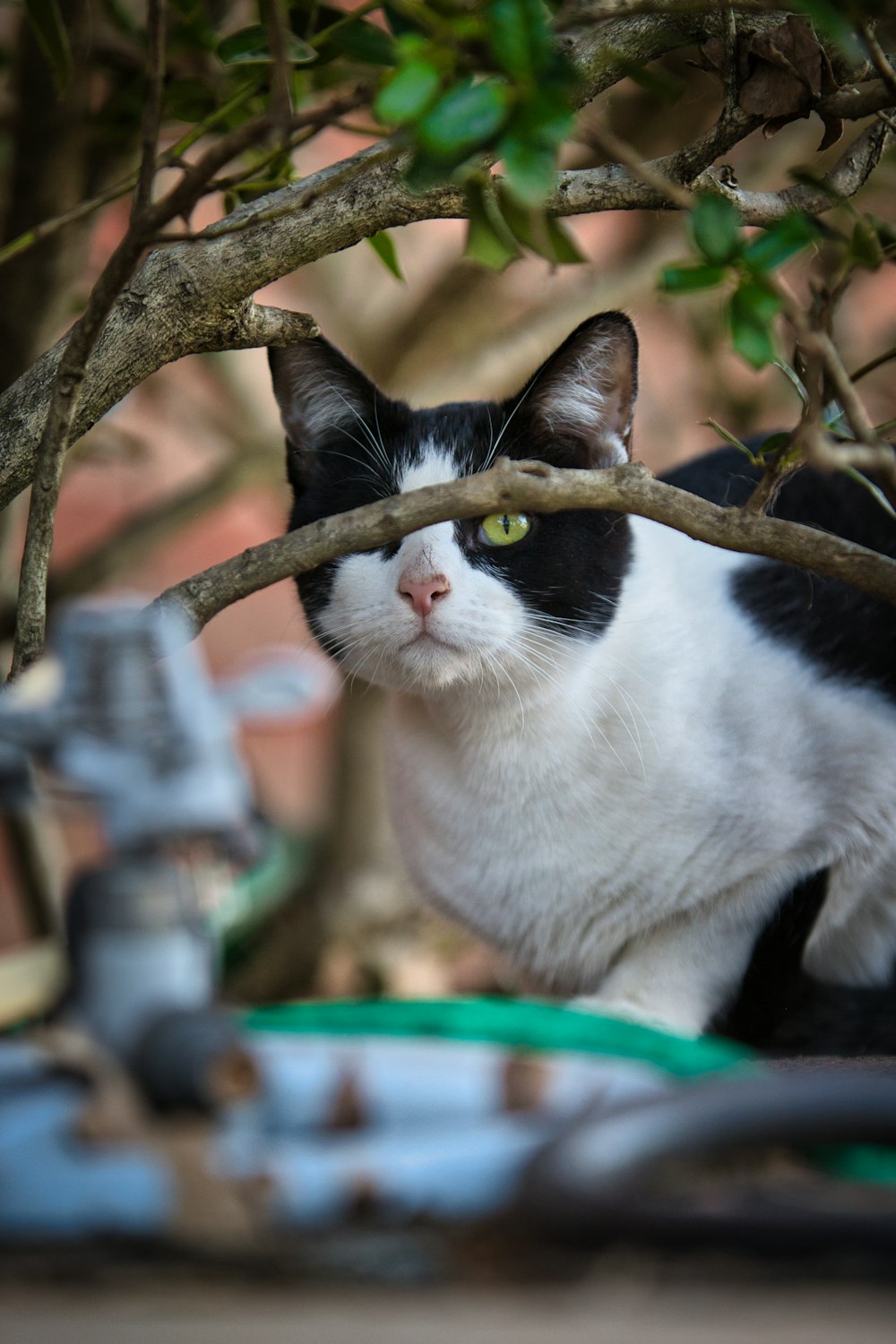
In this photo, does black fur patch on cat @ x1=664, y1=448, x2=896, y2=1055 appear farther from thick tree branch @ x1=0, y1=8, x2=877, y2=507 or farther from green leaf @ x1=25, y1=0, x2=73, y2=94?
green leaf @ x1=25, y1=0, x2=73, y2=94

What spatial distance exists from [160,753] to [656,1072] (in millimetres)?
289

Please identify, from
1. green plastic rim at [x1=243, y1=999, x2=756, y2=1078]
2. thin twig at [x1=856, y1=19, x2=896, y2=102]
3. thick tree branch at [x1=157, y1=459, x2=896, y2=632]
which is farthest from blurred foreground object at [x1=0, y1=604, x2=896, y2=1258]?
thin twig at [x1=856, y1=19, x2=896, y2=102]

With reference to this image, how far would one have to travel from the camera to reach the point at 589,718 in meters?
1.09

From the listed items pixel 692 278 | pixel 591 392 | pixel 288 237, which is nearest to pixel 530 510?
pixel 692 278

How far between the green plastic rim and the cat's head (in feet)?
1.29

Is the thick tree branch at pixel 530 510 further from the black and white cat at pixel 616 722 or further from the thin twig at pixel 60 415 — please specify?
the black and white cat at pixel 616 722

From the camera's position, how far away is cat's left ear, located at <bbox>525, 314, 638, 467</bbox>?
107cm

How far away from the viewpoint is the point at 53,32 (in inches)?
34.1

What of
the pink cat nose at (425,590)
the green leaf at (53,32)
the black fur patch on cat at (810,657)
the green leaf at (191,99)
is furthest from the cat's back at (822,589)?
the green leaf at (53,32)

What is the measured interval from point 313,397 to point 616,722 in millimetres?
434

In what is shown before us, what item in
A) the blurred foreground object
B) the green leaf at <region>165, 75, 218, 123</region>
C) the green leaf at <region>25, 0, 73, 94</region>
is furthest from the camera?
the green leaf at <region>165, 75, 218, 123</region>

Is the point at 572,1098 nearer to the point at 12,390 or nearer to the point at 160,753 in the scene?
the point at 160,753

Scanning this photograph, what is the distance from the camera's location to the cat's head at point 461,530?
0.99 meters

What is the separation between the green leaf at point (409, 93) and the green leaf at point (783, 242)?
174 mm
